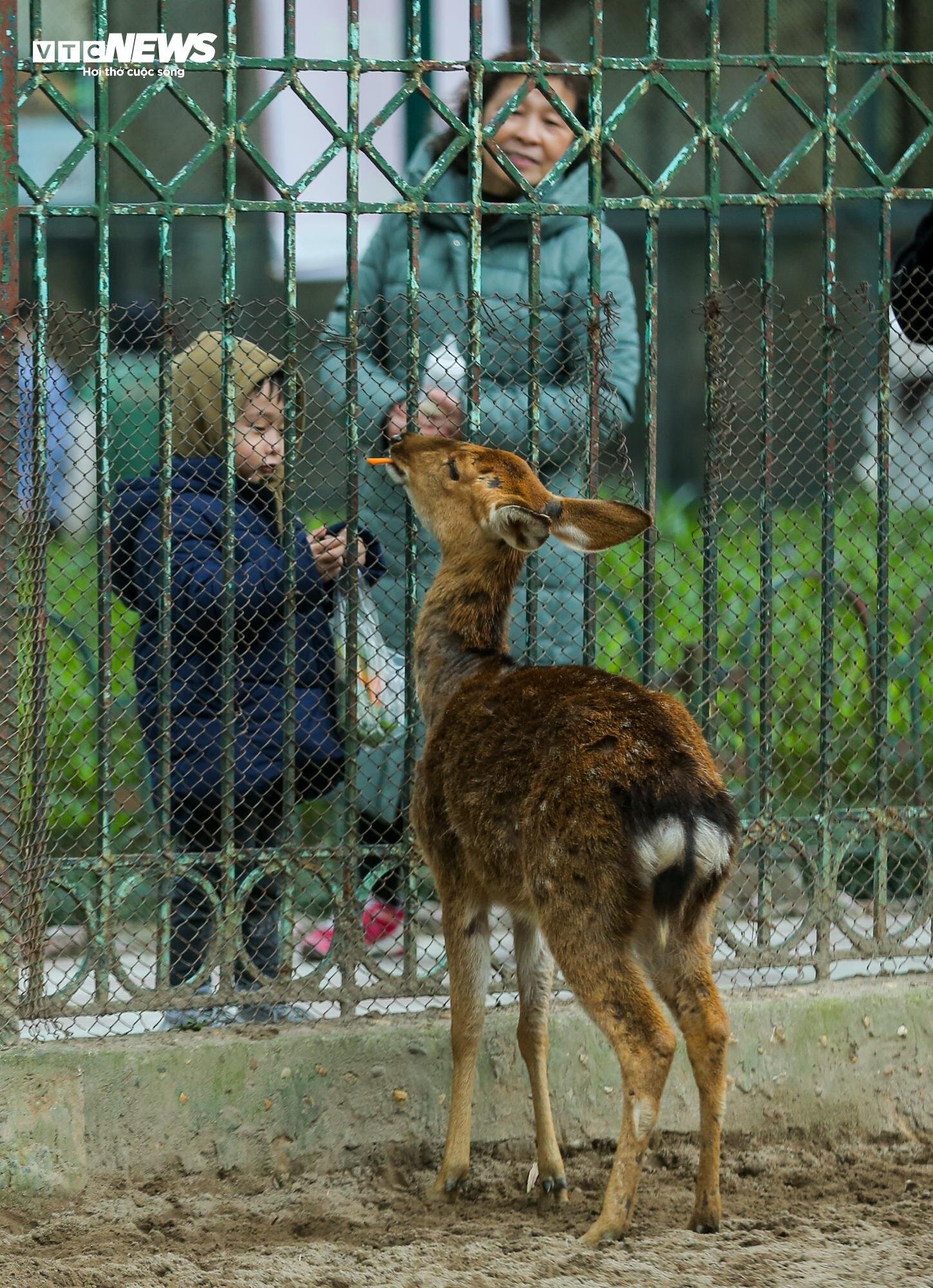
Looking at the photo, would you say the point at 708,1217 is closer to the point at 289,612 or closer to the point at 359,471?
the point at 289,612

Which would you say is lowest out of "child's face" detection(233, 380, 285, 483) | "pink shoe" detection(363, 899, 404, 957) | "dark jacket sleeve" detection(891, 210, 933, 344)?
"pink shoe" detection(363, 899, 404, 957)

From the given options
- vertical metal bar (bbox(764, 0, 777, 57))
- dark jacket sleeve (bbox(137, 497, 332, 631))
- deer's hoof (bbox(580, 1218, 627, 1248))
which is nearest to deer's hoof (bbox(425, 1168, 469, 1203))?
deer's hoof (bbox(580, 1218, 627, 1248))

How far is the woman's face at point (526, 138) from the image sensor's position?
502cm

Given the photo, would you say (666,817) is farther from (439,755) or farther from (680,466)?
(680,466)

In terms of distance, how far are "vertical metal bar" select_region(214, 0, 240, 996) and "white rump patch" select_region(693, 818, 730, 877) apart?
4.83ft

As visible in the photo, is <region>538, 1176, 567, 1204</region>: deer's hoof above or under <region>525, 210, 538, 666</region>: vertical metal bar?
under

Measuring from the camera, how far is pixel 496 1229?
13.1ft

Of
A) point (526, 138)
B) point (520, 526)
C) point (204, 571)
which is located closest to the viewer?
point (520, 526)

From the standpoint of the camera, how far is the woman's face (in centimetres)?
502

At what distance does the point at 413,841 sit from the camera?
4.62 m

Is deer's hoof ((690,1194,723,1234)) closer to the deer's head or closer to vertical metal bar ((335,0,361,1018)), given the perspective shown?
vertical metal bar ((335,0,361,1018))

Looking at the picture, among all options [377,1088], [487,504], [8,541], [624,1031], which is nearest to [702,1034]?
[624,1031]

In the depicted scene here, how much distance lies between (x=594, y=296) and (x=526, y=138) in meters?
0.81

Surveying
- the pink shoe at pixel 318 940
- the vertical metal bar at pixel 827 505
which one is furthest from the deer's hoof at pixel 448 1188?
the vertical metal bar at pixel 827 505
